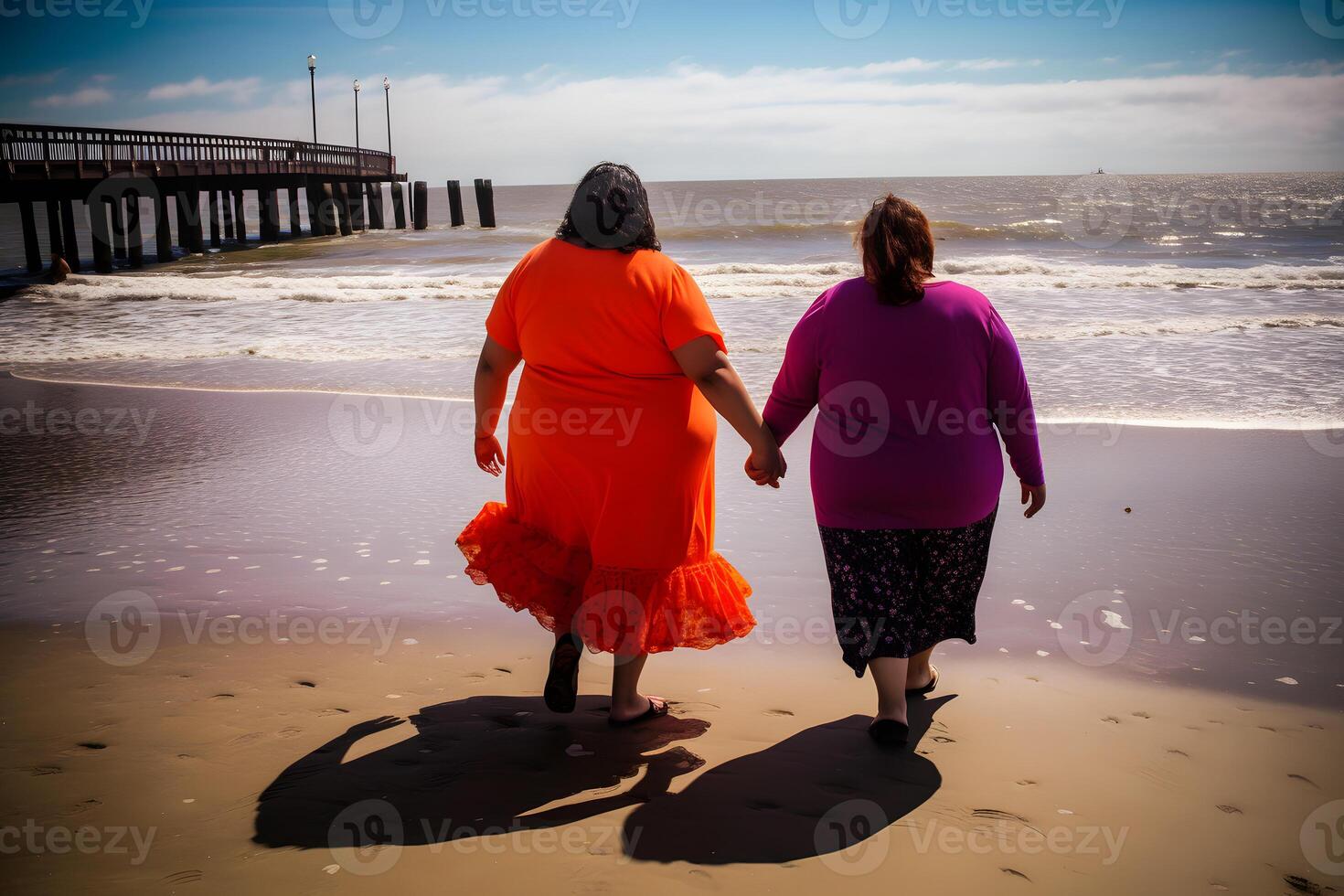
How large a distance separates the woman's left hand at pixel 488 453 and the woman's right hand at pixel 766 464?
0.80 meters

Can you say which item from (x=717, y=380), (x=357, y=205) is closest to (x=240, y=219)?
(x=357, y=205)

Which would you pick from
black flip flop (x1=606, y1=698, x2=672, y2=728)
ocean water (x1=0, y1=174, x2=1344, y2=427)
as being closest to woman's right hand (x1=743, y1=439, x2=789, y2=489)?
black flip flop (x1=606, y1=698, x2=672, y2=728)

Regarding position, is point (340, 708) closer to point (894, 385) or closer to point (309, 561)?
point (309, 561)

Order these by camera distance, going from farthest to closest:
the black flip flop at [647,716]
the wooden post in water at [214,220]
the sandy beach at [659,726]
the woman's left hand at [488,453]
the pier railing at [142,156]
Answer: the wooden post in water at [214,220]
the pier railing at [142,156]
the woman's left hand at [488,453]
the black flip flop at [647,716]
the sandy beach at [659,726]

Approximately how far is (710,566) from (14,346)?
1139cm

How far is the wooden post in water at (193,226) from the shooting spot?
1097 inches

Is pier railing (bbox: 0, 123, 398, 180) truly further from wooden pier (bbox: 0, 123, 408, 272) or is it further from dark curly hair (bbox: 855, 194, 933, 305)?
dark curly hair (bbox: 855, 194, 933, 305)

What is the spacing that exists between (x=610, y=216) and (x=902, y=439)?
1.03 m

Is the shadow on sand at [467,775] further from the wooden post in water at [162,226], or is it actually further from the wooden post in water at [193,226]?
the wooden post in water at [193,226]

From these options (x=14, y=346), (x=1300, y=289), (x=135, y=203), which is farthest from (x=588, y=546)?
(x=135, y=203)

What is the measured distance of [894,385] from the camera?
261cm

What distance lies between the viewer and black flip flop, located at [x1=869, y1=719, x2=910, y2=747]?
2.66 meters

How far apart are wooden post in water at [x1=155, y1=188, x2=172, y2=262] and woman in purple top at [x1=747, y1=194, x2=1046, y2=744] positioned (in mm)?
24992

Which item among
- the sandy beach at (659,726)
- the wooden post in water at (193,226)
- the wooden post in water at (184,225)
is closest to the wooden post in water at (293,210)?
the wooden post in water at (184,225)
